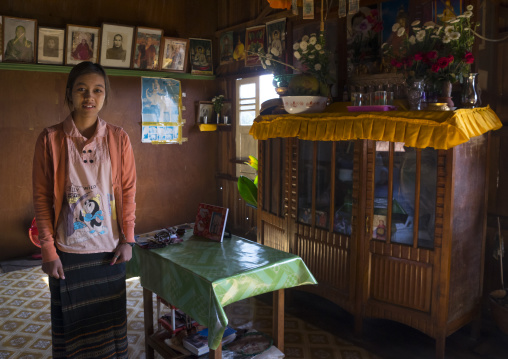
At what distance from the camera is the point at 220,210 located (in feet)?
9.62

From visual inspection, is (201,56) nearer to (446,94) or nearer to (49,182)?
(446,94)

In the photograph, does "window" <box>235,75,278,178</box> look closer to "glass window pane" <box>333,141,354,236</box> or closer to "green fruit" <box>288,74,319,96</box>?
"green fruit" <box>288,74,319,96</box>

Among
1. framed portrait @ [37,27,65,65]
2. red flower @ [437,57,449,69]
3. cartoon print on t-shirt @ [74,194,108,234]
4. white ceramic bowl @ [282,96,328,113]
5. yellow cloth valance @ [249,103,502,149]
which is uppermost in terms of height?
framed portrait @ [37,27,65,65]

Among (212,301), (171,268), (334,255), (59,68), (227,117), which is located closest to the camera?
(212,301)

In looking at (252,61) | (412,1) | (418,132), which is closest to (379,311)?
(418,132)

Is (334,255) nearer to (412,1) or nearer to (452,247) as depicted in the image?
(452,247)

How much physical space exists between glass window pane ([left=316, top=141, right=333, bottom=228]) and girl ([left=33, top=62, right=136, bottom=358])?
6.09ft

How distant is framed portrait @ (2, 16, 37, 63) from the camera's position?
5152 mm

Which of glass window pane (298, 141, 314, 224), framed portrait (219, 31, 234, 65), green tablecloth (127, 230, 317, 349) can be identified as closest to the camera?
green tablecloth (127, 230, 317, 349)

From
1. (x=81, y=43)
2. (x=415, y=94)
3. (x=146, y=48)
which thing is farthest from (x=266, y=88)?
(x=415, y=94)

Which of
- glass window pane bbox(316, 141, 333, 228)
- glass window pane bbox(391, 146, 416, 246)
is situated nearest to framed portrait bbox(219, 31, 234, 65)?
glass window pane bbox(316, 141, 333, 228)

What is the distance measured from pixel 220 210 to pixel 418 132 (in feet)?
4.68

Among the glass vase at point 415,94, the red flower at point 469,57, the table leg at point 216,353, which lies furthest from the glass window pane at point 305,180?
the table leg at point 216,353

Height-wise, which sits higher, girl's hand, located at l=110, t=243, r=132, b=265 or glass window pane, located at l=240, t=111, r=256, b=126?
glass window pane, located at l=240, t=111, r=256, b=126
